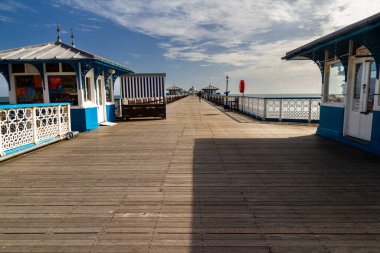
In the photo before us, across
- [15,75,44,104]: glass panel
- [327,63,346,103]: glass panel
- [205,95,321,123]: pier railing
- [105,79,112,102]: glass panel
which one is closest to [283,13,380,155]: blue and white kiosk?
[327,63,346,103]: glass panel

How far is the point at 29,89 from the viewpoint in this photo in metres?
9.55

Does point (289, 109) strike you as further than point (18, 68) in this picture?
Yes

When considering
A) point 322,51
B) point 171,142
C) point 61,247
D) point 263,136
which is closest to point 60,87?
point 171,142

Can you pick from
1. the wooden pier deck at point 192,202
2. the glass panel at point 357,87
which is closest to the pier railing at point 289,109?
the glass panel at point 357,87

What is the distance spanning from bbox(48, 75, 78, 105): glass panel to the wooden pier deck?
4.28m

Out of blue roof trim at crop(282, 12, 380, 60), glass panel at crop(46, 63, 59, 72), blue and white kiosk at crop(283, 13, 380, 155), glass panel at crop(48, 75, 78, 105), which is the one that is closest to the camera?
blue roof trim at crop(282, 12, 380, 60)

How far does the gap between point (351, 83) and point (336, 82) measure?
0.84m

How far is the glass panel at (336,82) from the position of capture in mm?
7228

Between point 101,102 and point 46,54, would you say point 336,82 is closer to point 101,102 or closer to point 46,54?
point 101,102

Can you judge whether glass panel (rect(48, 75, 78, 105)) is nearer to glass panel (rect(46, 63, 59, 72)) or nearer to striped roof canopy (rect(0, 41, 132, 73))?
glass panel (rect(46, 63, 59, 72))

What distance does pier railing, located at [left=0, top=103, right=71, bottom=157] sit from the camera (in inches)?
217

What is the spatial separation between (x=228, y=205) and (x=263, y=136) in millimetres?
5232

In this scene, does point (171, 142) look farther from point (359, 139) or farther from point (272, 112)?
point (272, 112)

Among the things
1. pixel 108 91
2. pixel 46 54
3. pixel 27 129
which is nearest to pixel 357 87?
pixel 27 129
